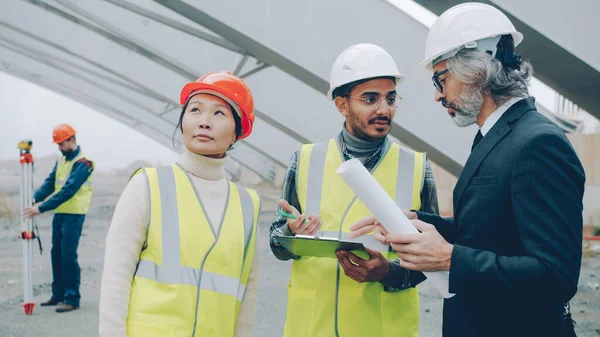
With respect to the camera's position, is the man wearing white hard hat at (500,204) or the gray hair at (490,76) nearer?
the man wearing white hard hat at (500,204)

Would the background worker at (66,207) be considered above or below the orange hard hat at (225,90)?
above

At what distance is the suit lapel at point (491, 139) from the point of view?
1992mm

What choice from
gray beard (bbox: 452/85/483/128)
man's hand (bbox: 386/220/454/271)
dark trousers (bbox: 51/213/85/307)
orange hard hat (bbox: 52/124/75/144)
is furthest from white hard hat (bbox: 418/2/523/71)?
orange hard hat (bbox: 52/124/75/144)

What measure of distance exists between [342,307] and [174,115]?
52.2ft

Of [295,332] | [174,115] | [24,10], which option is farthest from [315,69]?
[174,115]

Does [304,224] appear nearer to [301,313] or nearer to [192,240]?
[301,313]

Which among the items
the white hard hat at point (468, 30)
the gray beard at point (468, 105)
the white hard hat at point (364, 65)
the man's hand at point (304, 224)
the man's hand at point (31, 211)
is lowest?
the man's hand at point (304, 224)

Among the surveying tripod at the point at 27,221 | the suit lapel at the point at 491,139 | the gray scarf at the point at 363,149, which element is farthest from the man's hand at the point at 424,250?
the surveying tripod at the point at 27,221

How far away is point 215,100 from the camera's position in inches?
90.9

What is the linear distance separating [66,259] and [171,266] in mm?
5161

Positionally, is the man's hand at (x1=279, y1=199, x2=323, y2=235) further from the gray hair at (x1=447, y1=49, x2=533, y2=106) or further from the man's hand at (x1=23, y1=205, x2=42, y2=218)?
the man's hand at (x1=23, y1=205, x2=42, y2=218)

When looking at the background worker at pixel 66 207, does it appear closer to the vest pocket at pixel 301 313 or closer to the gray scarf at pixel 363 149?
the vest pocket at pixel 301 313

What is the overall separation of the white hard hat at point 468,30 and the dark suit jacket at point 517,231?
0.86 ft

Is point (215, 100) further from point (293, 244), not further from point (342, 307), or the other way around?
point (342, 307)
